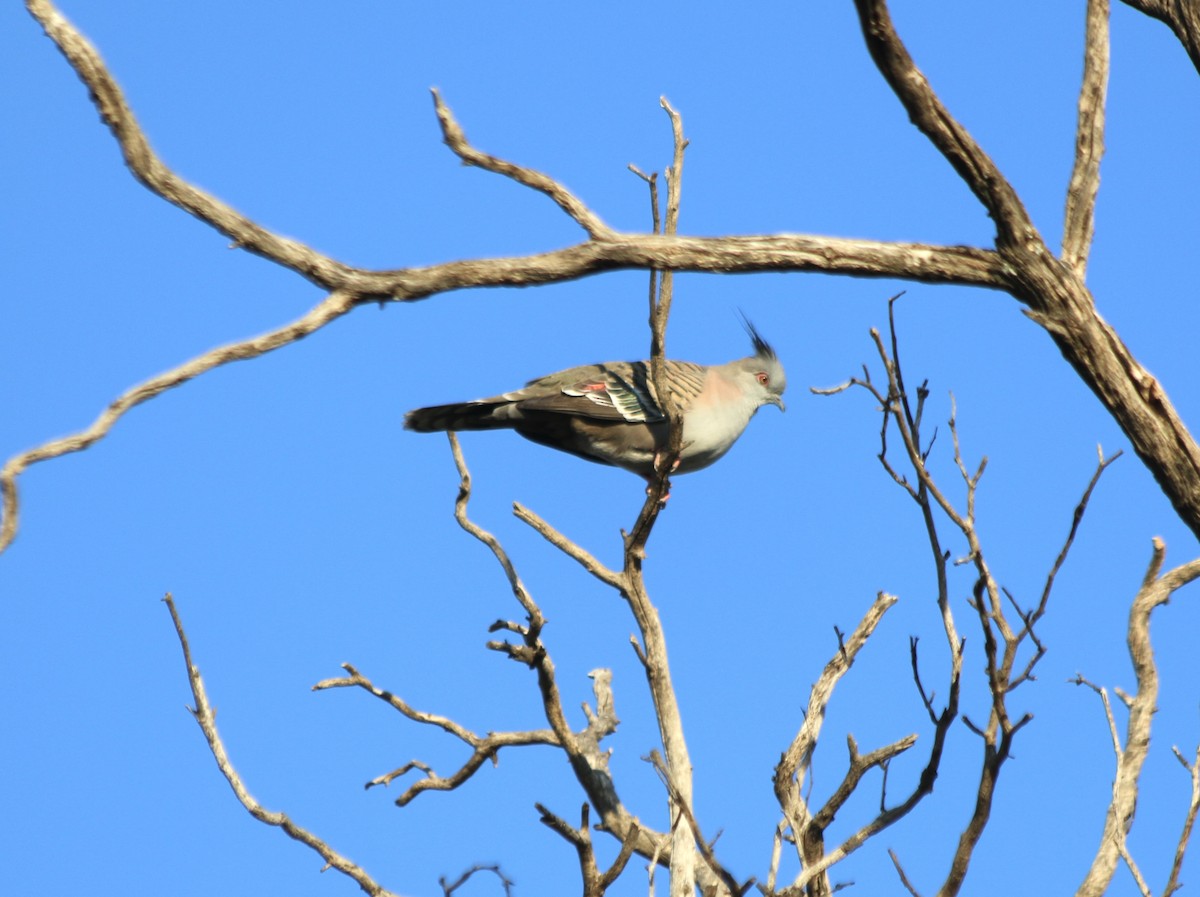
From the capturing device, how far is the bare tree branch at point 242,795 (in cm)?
439

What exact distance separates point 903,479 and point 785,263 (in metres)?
0.72

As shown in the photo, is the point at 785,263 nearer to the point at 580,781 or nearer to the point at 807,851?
the point at 807,851

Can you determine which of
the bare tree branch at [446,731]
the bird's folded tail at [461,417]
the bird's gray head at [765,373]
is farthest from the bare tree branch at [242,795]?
the bird's gray head at [765,373]

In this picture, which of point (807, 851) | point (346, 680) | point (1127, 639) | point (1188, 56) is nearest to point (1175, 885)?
point (1127, 639)

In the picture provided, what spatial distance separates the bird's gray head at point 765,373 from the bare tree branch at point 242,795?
4126 mm

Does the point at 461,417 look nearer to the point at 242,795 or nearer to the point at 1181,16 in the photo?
the point at 242,795

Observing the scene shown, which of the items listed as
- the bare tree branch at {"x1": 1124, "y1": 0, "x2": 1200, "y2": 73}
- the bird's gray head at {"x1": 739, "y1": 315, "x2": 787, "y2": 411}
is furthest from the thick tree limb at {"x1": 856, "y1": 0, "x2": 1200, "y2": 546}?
the bird's gray head at {"x1": 739, "y1": 315, "x2": 787, "y2": 411}

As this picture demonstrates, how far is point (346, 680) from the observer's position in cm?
511

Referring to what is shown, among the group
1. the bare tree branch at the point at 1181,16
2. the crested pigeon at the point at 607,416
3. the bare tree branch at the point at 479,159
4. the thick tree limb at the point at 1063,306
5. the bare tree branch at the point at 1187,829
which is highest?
the crested pigeon at the point at 607,416

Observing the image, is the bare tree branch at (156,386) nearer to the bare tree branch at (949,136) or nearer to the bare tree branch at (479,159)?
the bare tree branch at (479,159)

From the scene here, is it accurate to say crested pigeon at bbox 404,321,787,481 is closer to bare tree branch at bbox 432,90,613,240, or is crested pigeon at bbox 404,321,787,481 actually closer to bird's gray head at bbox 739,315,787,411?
bird's gray head at bbox 739,315,787,411

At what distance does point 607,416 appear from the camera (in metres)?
7.02

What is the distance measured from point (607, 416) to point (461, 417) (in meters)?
0.79

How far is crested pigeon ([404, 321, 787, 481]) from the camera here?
694 centimetres
